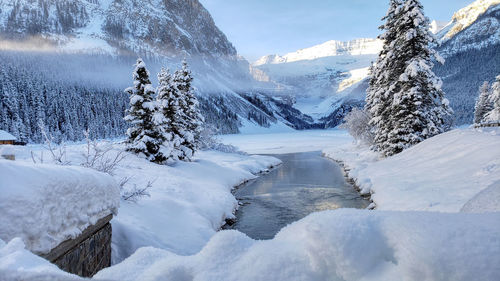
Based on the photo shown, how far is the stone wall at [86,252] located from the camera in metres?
3.73

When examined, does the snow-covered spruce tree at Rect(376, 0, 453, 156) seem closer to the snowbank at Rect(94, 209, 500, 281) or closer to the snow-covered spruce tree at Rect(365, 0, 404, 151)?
the snow-covered spruce tree at Rect(365, 0, 404, 151)

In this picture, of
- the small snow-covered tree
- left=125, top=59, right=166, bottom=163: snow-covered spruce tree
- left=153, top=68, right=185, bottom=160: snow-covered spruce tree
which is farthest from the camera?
the small snow-covered tree

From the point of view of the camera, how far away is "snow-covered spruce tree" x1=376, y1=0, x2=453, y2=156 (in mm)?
17969

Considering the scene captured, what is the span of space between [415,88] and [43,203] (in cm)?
2003

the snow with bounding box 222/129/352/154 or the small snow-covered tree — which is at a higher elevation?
the small snow-covered tree

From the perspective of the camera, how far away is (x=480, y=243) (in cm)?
144

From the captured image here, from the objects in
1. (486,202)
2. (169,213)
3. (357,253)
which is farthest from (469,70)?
(357,253)

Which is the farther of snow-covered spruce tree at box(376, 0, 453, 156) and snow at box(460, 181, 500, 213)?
snow-covered spruce tree at box(376, 0, 453, 156)

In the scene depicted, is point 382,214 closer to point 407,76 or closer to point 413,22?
point 407,76

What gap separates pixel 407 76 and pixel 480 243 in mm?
19459

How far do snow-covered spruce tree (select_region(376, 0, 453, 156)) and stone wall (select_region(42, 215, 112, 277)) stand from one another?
1849 cm

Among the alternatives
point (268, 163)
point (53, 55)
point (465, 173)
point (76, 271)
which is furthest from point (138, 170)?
point (53, 55)

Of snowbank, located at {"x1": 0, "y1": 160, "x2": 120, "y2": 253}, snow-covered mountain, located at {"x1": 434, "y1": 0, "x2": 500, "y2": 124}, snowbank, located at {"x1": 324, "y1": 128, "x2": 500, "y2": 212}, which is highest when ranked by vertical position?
snow-covered mountain, located at {"x1": 434, "y1": 0, "x2": 500, "y2": 124}

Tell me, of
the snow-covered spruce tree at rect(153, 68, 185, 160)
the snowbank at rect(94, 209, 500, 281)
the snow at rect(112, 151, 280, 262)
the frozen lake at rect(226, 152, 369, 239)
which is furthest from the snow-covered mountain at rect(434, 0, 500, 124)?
the snowbank at rect(94, 209, 500, 281)
